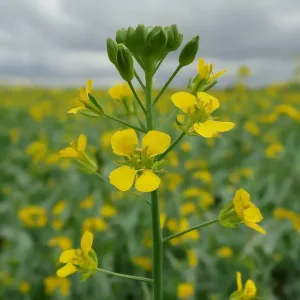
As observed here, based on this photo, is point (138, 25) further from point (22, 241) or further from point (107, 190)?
point (107, 190)

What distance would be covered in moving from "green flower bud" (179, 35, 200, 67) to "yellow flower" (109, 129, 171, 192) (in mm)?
282

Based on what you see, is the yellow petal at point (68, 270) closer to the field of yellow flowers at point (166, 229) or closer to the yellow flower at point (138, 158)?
the yellow flower at point (138, 158)

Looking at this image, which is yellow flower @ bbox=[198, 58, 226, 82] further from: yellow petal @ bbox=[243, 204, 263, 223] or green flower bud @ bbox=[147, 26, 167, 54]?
yellow petal @ bbox=[243, 204, 263, 223]

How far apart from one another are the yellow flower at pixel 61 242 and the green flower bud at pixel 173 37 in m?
2.33

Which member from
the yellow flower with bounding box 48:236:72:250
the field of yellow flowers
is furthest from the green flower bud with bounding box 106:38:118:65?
the yellow flower with bounding box 48:236:72:250

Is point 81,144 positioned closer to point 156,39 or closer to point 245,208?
point 156,39

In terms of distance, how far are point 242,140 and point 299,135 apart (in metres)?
0.86

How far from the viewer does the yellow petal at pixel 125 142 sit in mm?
1206

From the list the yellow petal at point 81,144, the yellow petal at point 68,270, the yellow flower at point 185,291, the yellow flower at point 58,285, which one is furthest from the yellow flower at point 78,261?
the yellow flower at point 58,285

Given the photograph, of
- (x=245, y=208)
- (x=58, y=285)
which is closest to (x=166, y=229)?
(x=58, y=285)

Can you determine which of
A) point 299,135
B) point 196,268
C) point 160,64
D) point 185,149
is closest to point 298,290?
point 196,268

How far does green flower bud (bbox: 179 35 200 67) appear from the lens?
1358 mm

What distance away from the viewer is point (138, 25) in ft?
4.21

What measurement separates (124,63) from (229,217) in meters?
0.49
